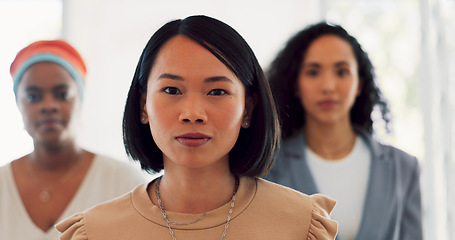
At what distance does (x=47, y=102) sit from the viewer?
2.06 metres

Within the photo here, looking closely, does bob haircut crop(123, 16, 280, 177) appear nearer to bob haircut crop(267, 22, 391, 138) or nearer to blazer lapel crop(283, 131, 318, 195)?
blazer lapel crop(283, 131, 318, 195)

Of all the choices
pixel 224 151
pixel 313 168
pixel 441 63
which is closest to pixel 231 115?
pixel 224 151

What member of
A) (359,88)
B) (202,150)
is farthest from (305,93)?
(202,150)

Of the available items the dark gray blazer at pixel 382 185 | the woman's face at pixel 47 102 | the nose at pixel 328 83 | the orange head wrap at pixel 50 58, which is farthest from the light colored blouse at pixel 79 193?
the nose at pixel 328 83

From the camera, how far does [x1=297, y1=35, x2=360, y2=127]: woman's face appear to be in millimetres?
2355

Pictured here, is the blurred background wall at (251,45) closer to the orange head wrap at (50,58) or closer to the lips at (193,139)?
the orange head wrap at (50,58)

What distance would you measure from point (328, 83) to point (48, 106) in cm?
109

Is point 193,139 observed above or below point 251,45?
below

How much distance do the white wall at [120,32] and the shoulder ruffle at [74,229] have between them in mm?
2310

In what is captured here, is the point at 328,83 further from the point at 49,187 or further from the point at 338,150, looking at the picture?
the point at 49,187

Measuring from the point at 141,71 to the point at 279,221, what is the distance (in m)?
0.52

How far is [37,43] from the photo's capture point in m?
2.25

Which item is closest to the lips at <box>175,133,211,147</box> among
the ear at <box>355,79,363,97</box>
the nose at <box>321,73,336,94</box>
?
the nose at <box>321,73,336,94</box>

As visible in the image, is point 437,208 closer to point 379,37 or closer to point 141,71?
point 379,37
